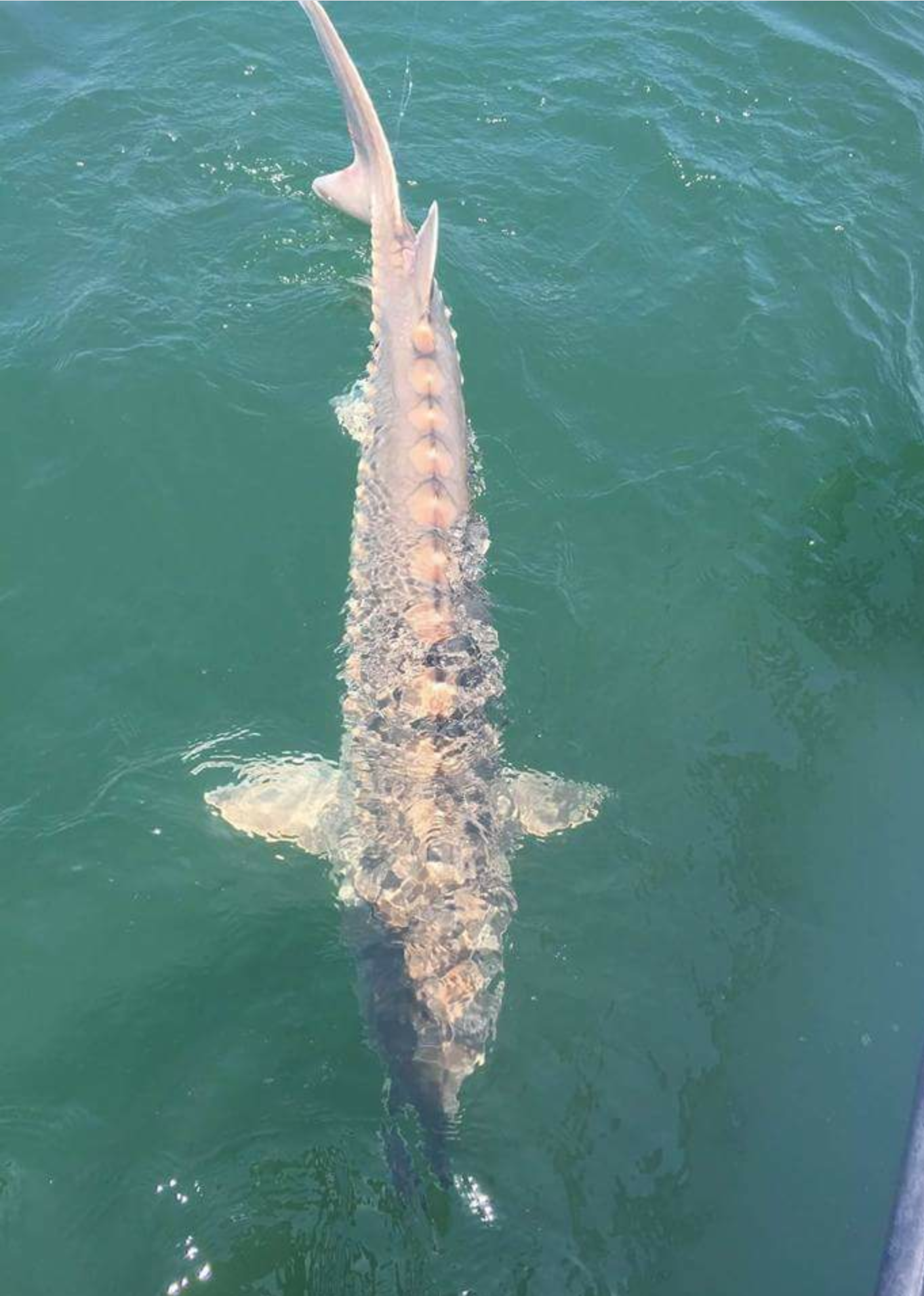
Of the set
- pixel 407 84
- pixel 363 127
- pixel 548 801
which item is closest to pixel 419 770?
pixel 548 801

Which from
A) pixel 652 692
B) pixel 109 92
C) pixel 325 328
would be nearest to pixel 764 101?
pixel 325 328

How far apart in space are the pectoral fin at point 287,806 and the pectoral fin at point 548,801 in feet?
6.28

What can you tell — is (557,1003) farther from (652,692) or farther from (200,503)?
(200,503)

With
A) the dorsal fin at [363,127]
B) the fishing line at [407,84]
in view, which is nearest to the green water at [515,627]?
the fishing line at [407,84]

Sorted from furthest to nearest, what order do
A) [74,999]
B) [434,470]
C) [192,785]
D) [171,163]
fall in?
1. [171,163]
2. [434,470]
3. [192,785]
4. [74,999]

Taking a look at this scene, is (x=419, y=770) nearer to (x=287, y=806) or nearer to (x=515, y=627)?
(x=287, y=806)

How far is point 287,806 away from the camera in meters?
11.7

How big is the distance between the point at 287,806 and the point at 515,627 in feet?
11.7

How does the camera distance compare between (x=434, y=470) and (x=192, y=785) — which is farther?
(x=434, y=470)

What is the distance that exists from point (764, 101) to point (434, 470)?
1299 cm

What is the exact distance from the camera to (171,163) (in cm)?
1795

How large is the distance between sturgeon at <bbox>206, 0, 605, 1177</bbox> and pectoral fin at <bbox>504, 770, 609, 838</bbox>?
0.06ft

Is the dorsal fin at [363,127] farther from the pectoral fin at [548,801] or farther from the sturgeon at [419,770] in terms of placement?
the pectoral fin at [548,801]

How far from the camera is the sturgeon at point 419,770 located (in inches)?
395
